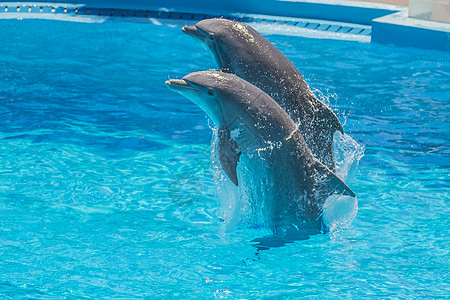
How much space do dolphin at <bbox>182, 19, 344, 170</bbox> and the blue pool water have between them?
0.96m

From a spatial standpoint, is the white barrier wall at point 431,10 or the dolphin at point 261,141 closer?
the dolphin at point 261,141

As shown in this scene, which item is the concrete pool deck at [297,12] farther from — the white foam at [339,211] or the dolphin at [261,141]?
the dolphin at [261,141]

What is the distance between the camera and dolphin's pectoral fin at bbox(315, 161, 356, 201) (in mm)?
5158

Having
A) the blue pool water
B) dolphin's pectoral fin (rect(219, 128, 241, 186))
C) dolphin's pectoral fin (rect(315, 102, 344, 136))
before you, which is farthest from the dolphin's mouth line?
the blue pool water

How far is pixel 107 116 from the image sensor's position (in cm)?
895

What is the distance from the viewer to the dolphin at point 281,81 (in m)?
5.59

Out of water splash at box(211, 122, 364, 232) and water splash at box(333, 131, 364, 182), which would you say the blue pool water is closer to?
water splash at box(211, 122, 364, 232)

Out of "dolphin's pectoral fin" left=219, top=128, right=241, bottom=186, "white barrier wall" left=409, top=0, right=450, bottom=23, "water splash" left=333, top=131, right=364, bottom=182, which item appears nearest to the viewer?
"dolphin's pectoral fin" left=219, top=128, right=241, bottom=186

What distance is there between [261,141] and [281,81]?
0.75 meters

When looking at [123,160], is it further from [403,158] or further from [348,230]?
[403,158]

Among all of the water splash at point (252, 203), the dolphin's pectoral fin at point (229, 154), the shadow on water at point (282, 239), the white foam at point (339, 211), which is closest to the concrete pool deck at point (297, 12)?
the water splash at point (252, 203)

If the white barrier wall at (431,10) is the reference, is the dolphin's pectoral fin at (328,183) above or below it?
below

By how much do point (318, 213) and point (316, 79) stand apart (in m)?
5.42

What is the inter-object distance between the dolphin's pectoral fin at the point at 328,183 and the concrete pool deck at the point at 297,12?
790cm
